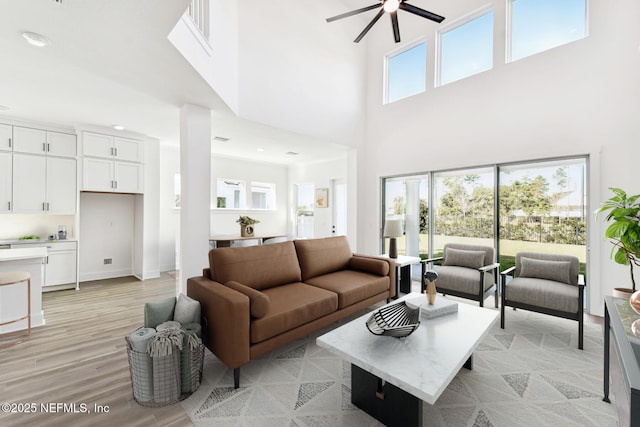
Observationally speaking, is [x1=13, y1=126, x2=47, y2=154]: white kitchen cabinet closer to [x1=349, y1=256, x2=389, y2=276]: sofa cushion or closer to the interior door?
[x1=349, y1=256, x2=389, y2=276]: sofa cushion

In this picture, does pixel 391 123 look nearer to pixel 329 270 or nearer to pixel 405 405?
pixel 329 270

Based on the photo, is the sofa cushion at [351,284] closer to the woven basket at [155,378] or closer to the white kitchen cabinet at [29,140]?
the woven basket at [155,378]

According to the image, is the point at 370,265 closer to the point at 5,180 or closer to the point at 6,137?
the point at 5,180

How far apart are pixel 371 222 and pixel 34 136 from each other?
5853 mm

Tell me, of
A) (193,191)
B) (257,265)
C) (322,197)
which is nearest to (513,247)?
(257,265)

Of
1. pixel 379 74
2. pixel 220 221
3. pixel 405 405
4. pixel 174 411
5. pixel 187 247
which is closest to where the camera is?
pixel 405 405

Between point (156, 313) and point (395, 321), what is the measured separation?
72.4 inches

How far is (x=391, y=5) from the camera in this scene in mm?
3008

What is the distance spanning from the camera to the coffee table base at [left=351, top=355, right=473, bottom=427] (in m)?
1.55

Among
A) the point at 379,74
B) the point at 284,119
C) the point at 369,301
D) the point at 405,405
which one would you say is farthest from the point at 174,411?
the point at 379,74

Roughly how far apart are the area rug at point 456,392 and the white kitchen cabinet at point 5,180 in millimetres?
4159

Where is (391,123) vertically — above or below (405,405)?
above

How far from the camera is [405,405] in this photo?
158 cm

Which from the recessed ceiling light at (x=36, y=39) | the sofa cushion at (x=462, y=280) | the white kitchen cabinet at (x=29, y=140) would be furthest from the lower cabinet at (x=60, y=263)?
the sofa cushion at (x=462, y=280)
